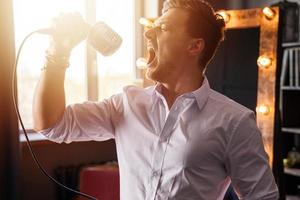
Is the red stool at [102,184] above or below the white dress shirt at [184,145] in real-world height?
below

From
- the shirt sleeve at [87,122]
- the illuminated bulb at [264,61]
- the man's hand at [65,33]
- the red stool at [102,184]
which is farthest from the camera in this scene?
the illuminated bulb at [264,61]

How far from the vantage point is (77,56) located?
2641mm

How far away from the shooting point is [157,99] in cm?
113

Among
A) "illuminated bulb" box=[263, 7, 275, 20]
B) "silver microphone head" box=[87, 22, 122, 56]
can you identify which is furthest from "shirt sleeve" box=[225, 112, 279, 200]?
"illuminated bulb" box=[263, 7, 275, 20]

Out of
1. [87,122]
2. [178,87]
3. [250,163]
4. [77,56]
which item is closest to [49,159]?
[77,56]

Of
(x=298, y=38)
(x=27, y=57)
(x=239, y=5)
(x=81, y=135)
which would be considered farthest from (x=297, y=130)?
(x=81, y=135)

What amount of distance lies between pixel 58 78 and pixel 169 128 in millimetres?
312

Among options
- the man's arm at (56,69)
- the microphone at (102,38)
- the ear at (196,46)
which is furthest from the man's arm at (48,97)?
the ear at (196,46)

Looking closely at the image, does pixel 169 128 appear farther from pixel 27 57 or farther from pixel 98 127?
pixel 27 57

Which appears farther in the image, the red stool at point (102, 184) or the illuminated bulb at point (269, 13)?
the illuminated bulb at point (269, 13)

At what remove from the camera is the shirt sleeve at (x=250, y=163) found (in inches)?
39.1

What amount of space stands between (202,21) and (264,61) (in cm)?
101

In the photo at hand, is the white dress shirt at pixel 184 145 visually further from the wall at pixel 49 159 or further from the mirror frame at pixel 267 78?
the wall at pixel 49 159

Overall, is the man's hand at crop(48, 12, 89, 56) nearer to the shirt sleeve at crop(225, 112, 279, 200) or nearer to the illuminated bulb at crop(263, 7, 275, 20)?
the shirt sleeve at crop(225, 112, 279, 200)
